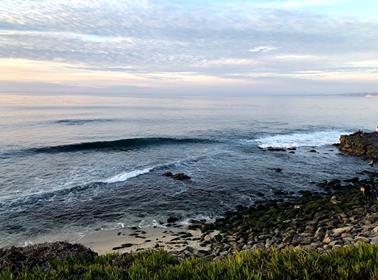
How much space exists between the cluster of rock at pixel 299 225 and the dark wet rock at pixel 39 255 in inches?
157

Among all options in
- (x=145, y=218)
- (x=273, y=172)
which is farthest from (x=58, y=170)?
(x=273, y=172)

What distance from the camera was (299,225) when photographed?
650 inches

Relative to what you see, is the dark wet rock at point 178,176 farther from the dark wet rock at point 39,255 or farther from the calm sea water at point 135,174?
the dark wet rock at point 39,255

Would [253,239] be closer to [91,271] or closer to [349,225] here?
[349,225]

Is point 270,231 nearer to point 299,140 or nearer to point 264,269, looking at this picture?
point 264,269

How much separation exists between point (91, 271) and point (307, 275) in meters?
4.58

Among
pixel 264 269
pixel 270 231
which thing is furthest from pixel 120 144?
pixel 264 269

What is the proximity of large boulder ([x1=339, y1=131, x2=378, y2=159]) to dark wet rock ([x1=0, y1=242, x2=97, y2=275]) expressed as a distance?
32.0 meters

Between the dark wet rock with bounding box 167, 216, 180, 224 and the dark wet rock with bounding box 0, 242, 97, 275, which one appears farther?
the dark wet rock with bounding box 167, 216, 180, 224

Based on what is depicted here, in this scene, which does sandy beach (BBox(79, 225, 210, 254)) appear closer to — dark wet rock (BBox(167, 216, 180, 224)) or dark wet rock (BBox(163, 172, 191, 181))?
dark wet rock (BBox(167, 216, 180, 224))

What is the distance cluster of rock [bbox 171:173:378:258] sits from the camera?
13.4 m

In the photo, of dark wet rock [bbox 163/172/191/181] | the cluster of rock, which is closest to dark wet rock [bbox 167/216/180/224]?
the cluster of rock

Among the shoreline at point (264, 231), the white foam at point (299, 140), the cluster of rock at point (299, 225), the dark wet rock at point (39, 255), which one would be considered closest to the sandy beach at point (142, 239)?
the shoreline at point (264, 231)

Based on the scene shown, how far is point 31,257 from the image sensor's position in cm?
1044
